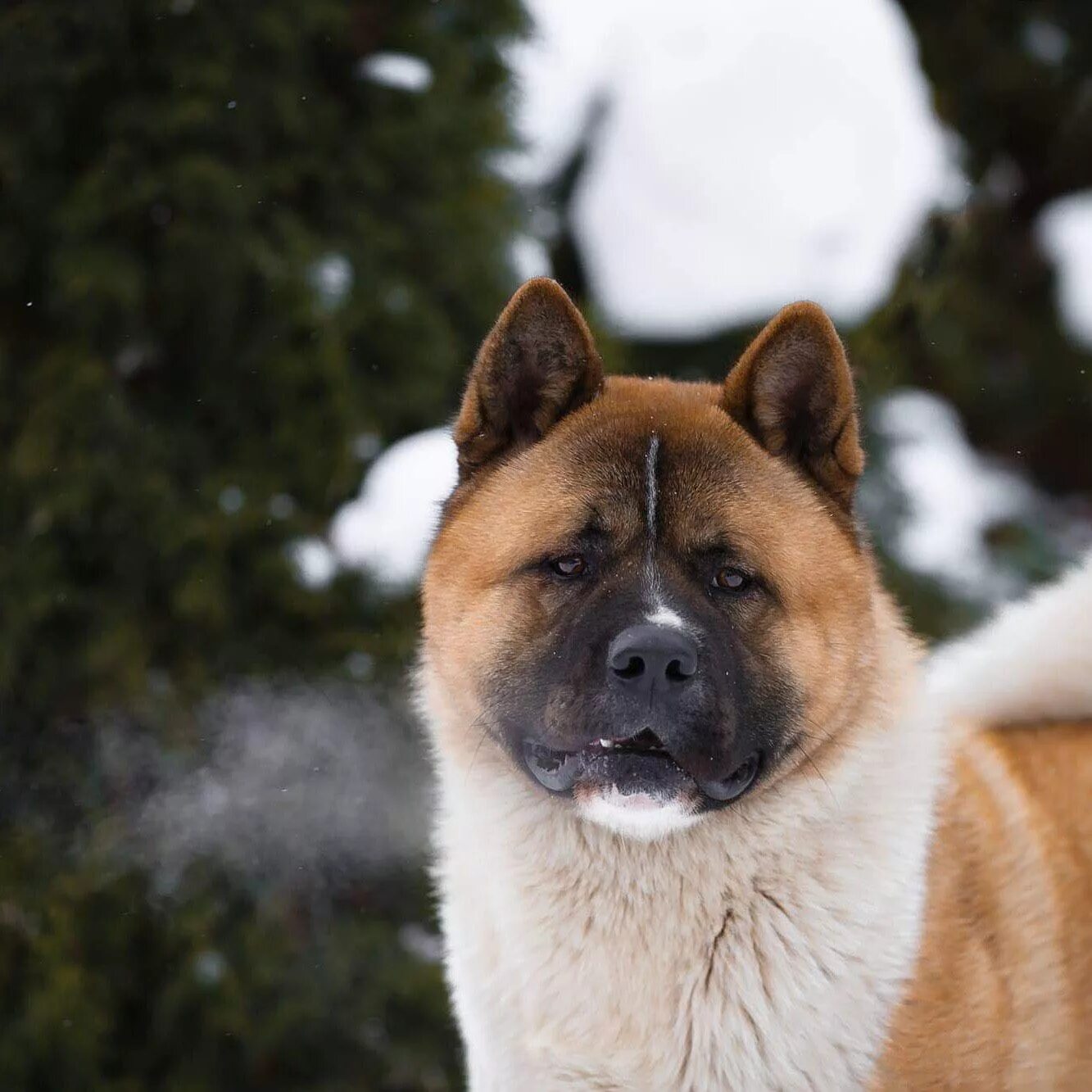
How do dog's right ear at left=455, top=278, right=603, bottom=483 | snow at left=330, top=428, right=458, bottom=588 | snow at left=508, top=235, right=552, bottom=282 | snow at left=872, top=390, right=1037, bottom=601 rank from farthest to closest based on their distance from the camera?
snow at left=872, top=390, right=1037, bottom=601 < snow at left=508, top=235, right=552, bottom=282 < snow at left=330, top=428, right=458, bottom=588 < dog's right ear at left=455, top=278, right=603, bottom=483

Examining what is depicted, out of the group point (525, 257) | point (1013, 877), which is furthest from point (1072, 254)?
point (1013, 877)

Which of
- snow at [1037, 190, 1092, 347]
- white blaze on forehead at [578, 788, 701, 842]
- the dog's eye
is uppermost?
the dog's eye

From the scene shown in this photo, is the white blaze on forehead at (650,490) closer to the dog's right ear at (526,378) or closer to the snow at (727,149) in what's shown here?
the dog's right ear at (526,378)

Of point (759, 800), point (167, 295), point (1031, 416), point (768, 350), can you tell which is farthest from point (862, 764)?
point (1031, 416)

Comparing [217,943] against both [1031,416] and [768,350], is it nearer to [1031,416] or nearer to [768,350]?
[768,350]

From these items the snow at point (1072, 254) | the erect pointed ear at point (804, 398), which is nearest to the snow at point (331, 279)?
the erect pointed ear at point (804, 398)

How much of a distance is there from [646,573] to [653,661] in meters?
0.23

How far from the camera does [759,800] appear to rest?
2.38 m

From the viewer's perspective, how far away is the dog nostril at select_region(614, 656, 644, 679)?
84.8 inches

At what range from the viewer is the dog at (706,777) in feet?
7.43

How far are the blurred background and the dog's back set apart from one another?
176 centimetres

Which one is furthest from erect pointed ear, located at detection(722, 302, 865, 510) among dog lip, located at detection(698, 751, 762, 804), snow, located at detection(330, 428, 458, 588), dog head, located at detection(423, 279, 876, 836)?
snow, located at detection(330, 428, 458, 588)

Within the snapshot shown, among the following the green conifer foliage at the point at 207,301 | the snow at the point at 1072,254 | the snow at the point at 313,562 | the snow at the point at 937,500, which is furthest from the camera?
the snow at the point at 1072,254

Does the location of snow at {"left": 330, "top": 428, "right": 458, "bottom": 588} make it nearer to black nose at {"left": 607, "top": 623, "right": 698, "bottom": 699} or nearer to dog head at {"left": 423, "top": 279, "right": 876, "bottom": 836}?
dog head at {"left": 423, "top": 279, "right": 876, "bottom": 836}
